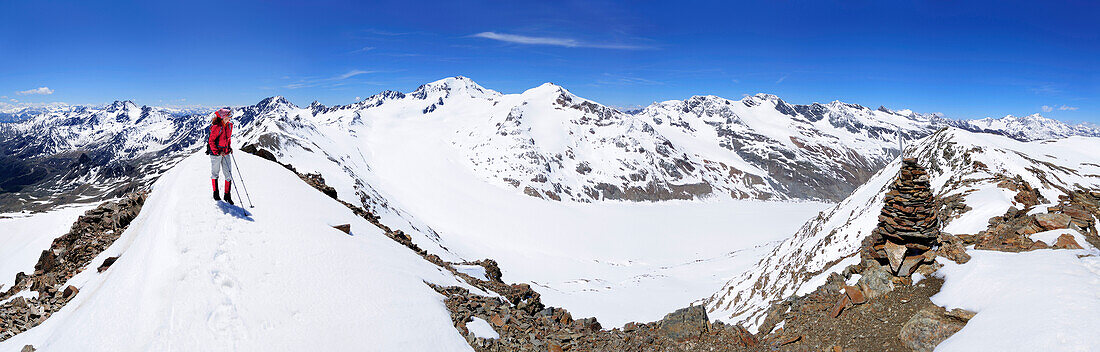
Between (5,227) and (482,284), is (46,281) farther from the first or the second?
(5,227)

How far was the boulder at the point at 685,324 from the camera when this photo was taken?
476 inches

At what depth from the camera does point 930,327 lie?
327 inches

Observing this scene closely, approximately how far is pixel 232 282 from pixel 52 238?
19701mm

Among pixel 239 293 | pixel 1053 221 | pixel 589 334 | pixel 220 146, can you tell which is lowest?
pixel 589 334

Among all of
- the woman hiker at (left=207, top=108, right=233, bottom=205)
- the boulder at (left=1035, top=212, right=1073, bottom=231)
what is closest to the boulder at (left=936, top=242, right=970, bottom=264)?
the boulder at (left=1035, top=212, right=1073, bottom=231)

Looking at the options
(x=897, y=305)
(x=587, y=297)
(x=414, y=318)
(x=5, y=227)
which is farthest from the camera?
(x=587, y=297)

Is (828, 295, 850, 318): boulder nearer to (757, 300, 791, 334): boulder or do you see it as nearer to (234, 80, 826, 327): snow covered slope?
(757, 300, 791, 334): boulder

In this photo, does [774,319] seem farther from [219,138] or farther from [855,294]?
[219,138]

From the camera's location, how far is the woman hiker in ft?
46.4

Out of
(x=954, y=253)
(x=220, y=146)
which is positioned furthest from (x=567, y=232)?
(x=954, y=253)

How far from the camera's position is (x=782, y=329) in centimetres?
1142

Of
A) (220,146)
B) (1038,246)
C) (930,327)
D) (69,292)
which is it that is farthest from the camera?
(220,146)

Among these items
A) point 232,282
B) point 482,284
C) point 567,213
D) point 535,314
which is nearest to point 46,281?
point 232,282

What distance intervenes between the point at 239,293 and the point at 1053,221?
2117cm
